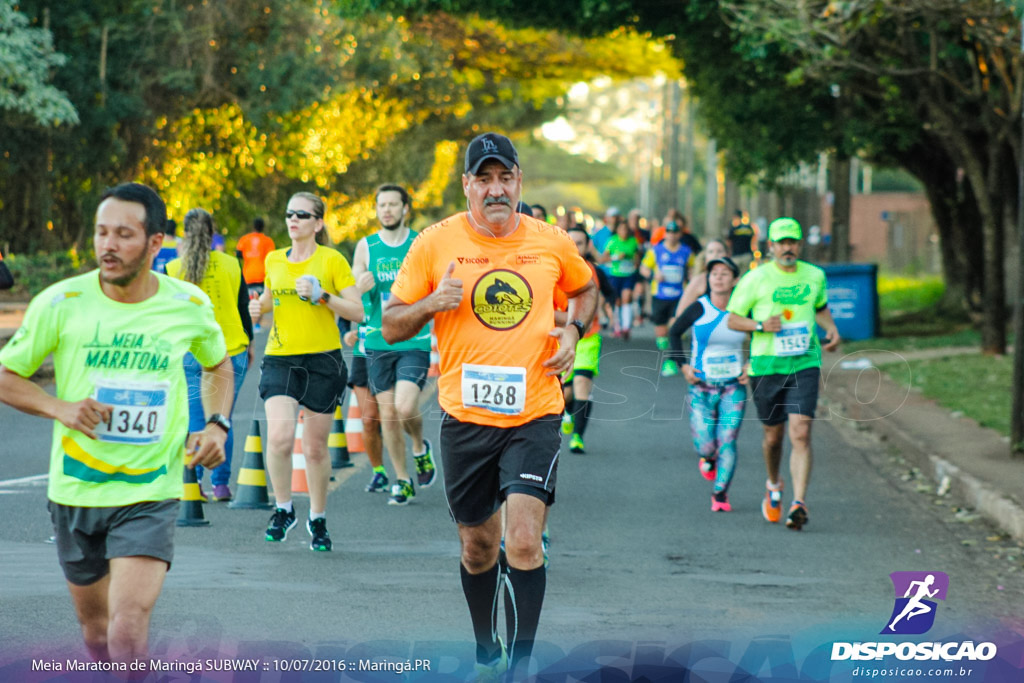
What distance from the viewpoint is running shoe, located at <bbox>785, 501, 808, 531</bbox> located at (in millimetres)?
9250

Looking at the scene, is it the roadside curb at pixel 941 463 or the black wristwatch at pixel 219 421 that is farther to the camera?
the roadside curb at pixel 941 463

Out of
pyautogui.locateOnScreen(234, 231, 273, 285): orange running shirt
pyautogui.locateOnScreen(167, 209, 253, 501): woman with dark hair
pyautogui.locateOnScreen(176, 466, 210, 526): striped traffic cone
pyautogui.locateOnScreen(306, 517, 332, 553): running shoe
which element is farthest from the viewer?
pyautogui.locateOnScreen(234, 231, 273, 285): orange running shirt

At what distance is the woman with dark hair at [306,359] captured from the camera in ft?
27.0

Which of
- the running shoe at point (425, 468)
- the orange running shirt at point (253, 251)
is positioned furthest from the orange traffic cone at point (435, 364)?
the orange running shirt at point (253, 251)

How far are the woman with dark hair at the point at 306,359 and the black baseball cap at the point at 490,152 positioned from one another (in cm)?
281

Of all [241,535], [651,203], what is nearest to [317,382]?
[241,535]

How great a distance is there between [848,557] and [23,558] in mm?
4548

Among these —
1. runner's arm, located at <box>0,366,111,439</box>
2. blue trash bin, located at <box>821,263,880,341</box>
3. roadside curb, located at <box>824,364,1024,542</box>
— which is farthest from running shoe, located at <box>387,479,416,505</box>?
blue trash bin, located at <box>821,263,880,341</box>

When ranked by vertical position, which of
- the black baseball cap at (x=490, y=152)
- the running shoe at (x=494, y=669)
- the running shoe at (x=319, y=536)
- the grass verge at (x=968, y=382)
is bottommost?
the grass verge at (x=968, y=382)

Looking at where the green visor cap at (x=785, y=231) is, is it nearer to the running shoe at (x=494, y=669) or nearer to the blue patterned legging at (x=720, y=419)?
the blue patterned legging at (x=720, y=419)

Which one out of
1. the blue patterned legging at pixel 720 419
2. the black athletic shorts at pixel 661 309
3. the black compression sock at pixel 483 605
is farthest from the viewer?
the black athletic shorts at pixel 661 309

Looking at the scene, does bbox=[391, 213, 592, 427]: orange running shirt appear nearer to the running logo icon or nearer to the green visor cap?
the running logo icon

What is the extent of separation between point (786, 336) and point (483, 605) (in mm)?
4025

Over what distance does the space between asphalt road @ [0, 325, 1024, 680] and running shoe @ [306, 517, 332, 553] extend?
65 mm
